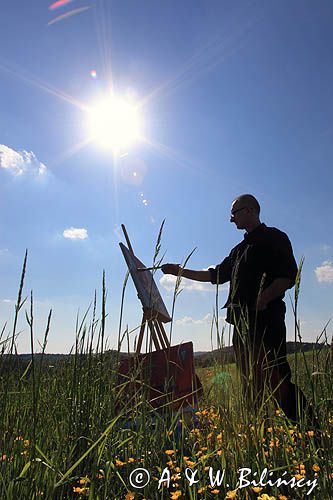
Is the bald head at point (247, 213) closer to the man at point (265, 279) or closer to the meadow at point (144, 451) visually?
the man at point (265, 279)

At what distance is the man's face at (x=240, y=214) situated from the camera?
3482 millimetres

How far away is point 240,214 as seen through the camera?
350 cm

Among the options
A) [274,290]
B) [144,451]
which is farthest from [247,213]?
[144,451]

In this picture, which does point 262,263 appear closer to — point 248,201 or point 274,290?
point 274,290

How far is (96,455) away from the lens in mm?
1138

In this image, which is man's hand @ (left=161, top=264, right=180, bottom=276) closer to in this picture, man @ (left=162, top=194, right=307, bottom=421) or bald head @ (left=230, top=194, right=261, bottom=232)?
man @ (left=162, top=194, right=307, bottom=421)

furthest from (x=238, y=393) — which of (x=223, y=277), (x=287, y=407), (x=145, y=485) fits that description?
(x=223, y=277)

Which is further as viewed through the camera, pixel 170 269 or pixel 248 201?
pixel 170 269

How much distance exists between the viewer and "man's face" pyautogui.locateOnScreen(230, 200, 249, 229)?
3.48 meters

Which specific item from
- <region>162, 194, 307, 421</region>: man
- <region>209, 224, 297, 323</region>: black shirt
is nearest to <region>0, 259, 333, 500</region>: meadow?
<region>162, 194, 307, 421</region>: man

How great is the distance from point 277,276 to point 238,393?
167cm

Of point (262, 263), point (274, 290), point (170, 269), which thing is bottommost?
point (274, 290)

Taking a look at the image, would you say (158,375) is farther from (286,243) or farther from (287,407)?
(286,243)

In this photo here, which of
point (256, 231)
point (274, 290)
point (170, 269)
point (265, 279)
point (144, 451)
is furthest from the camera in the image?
point (170, 269)
